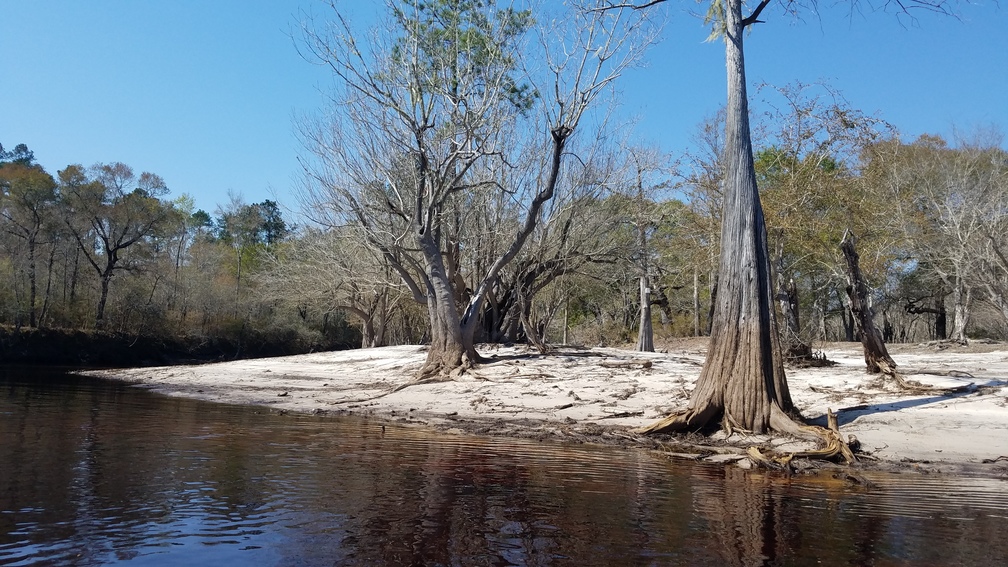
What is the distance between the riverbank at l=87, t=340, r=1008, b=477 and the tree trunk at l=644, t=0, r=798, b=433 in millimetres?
362

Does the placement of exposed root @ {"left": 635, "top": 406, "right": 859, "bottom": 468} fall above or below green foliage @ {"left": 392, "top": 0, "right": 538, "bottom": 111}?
below

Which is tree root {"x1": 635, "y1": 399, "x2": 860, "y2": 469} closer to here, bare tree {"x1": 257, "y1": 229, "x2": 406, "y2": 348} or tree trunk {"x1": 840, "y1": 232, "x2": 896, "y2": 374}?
tree trunk {"x1": 840, "y1": 232, "x2": 896, "y2": 374}

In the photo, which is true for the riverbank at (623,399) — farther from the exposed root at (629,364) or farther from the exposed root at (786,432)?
the exposed root at (786,432)

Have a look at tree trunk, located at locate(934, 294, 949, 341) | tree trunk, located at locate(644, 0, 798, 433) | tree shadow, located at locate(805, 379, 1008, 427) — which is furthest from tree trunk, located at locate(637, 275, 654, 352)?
tree trunk, located at locate(934, 294, 949, 341)

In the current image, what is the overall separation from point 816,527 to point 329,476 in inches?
170

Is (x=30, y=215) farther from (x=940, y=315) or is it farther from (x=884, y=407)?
(x=940, y=315)

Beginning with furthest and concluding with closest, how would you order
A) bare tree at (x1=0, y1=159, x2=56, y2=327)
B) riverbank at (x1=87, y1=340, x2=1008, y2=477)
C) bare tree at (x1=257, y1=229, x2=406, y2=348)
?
bare tree at (x1=0, y1=159, x2=56, y2=327), bare tree at (x1=257, y1=229, x2=406, y2=348), riverbank at (x1=87, y1=340, x2=1008, y2=477)

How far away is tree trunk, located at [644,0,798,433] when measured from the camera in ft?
31.4

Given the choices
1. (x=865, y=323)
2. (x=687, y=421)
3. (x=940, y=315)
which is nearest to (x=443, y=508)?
(x=687, y=421)

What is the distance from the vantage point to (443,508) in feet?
18.6

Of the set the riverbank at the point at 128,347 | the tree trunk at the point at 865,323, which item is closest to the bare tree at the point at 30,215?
the riverbank at the point at 128,347

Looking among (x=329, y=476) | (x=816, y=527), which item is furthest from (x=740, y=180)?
(x=329, y=476)

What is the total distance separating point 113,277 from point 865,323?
40.7 metres

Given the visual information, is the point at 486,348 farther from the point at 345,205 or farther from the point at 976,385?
the point at 976,385
